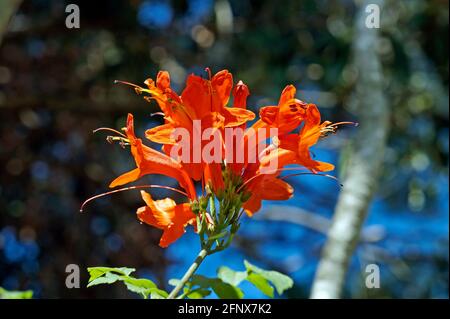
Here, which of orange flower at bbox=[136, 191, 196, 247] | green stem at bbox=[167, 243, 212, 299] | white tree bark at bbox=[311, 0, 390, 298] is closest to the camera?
green stem at bbox=[167, 243, 212, 299]

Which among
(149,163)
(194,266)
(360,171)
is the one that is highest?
(149,163)

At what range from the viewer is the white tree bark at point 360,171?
230cm

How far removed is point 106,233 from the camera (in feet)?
18.1

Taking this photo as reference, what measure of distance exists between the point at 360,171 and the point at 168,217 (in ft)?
4.73

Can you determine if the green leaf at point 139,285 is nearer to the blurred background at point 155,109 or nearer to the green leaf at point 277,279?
the green leaf at point 277,279

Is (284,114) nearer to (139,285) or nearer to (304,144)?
(304,144)

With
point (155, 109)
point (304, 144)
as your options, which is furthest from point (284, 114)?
point (155, 109)

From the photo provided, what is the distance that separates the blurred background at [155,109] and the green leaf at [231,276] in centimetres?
291

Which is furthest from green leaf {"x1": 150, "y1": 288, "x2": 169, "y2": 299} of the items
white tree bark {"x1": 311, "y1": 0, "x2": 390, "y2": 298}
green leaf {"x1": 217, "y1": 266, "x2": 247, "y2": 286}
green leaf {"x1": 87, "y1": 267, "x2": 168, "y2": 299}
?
white tree bark {"x1": 311, "y1": 0, "x2": 390, "y2": 298}

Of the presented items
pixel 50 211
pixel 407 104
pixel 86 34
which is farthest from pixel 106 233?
pixel 407 104

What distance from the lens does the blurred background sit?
184 inches

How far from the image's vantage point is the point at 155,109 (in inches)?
193

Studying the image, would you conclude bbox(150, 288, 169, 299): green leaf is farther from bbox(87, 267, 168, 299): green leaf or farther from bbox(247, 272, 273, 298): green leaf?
bbox(247, 272, 273, 298): green leaf
